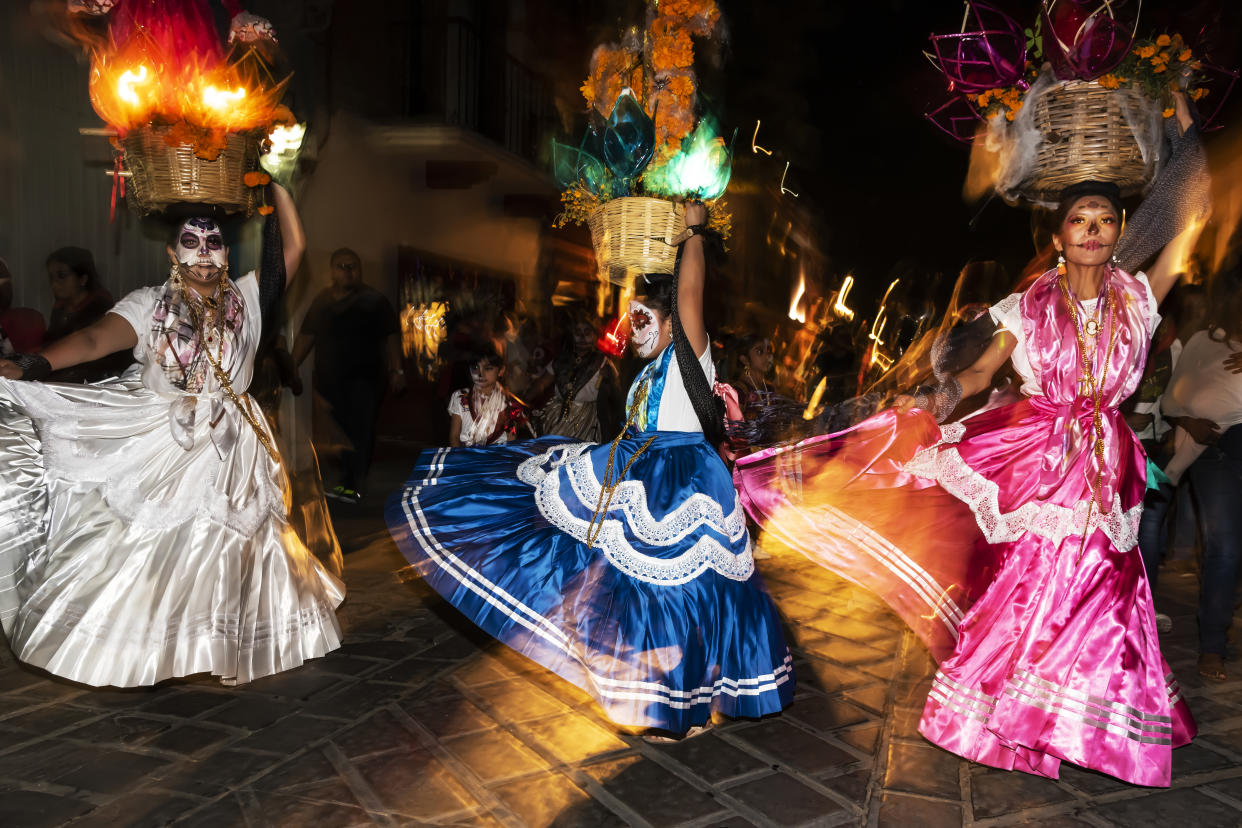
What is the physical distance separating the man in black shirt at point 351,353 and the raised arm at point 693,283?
5.46 metres

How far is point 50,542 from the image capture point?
4.11 m

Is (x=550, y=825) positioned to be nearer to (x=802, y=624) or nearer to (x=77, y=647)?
(x=77, y=647)

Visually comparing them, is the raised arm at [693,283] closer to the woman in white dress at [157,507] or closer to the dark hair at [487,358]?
the woman in white dress at [157,507]

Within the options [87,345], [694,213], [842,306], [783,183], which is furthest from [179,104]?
[783,183]

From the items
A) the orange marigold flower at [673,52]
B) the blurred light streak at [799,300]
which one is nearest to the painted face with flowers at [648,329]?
the orange marigold flower at [673,52]

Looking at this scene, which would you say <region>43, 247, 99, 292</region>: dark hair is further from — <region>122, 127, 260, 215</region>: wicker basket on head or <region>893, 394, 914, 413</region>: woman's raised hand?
<region>893, 394, 914, 413</region>: woman's raised hand

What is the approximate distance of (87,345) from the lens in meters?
4.18

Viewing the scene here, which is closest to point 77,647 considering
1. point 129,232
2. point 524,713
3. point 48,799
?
point 48,799

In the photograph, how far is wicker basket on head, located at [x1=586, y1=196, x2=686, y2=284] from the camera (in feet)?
12.3

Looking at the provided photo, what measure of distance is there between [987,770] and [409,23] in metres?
13.1

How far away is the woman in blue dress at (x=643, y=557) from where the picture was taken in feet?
11.6

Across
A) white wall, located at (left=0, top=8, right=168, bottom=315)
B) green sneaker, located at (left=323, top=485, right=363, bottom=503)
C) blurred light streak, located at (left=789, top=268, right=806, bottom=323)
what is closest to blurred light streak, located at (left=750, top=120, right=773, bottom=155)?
blurred light streak, located at (left=789, top=268, right=806, bottom=323)

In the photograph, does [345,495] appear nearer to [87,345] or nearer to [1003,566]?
[87,345]

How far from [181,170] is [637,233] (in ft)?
6.60
